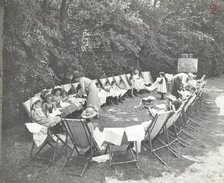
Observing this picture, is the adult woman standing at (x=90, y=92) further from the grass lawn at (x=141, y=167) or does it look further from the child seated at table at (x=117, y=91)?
the child seated at table at (x=117, y=91)

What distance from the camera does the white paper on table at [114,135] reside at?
611cm

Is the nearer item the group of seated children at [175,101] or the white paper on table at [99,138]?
the white paper on table at [99,138]

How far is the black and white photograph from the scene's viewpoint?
6207mm

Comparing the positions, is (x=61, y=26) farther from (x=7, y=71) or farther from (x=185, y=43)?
(x=185, y=43)

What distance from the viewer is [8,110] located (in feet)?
Result: 31.3

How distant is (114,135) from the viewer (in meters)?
6.16

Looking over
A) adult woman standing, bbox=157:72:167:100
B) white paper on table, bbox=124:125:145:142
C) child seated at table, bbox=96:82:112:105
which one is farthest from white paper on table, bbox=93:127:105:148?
adult woman standing, bbox=157:72:167:100

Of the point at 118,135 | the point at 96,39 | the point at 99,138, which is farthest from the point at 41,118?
the point at 96,39

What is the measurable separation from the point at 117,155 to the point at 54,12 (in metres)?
7.78

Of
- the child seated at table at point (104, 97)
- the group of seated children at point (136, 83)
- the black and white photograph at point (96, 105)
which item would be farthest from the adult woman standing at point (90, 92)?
the group of seated children at point (136, 83)

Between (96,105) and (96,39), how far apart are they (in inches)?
200

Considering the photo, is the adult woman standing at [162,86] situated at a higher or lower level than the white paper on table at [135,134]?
lower

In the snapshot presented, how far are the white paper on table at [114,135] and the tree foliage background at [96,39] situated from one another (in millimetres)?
3161

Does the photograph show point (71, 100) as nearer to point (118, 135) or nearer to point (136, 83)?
point (118, 135)
